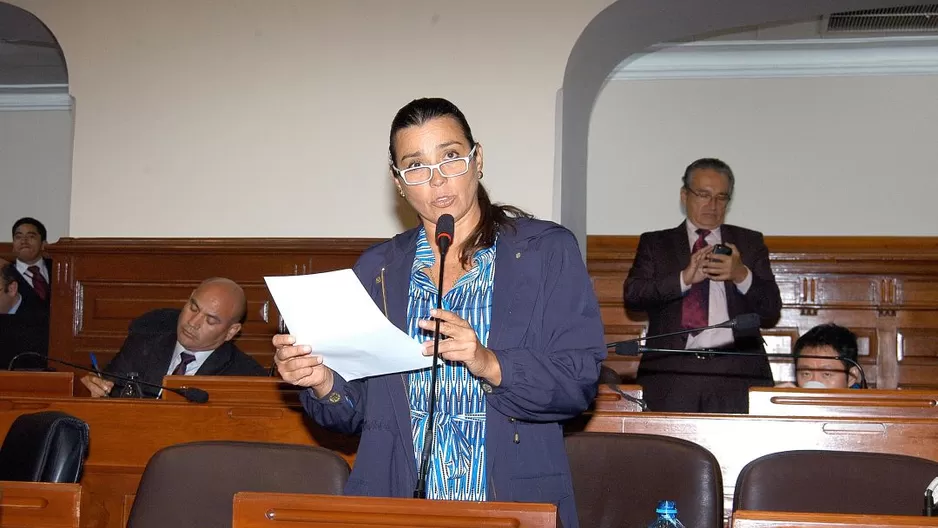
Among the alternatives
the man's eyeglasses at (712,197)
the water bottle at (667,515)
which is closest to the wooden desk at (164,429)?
the water bottle at (667,515)

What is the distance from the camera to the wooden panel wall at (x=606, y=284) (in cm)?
501

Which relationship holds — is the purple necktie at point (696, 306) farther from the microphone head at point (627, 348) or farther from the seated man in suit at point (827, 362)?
the microphone head at point (627, 348)

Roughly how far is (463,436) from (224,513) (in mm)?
692

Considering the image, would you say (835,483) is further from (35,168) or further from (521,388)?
(35,168)

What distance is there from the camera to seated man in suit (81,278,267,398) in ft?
13.6

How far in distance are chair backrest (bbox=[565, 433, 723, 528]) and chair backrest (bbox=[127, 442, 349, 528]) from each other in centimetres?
56

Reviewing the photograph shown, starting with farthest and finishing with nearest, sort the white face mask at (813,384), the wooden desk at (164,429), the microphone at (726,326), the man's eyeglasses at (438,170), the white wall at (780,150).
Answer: the white wall at (780,150) → the white face mask at (813,384) → the wooden desk at (164,429) → the microphone at (726,326) → the man's eyeglasses at (438,170)

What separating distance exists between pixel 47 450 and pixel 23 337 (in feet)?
13.3

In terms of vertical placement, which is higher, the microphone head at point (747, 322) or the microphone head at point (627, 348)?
the microphone head at point (747, 322)

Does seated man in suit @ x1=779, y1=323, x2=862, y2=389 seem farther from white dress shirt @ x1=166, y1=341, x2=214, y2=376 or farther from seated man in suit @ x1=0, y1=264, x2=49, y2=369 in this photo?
seated man in suit @ x1=0, y1=264, x2=49, y2=369

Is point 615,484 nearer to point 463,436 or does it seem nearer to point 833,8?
point 463,436

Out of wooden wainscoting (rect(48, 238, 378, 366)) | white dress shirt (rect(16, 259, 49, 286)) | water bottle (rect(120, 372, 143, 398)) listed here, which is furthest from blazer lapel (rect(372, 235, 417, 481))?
white dress shirt (rect(16, 259, 49, 286))

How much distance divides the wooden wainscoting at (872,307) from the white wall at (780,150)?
670mm

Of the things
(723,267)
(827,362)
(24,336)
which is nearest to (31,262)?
(24,336)
